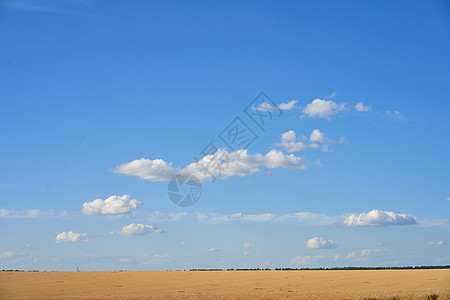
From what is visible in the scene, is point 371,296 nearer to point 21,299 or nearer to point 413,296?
point 413,296

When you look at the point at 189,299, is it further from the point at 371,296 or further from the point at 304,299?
the point at 371,296

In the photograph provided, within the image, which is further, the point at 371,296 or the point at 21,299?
the point at 21,299

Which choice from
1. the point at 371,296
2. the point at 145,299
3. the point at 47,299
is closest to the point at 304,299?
the point at 371,296

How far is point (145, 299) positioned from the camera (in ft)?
129

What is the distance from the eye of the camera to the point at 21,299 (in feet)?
137

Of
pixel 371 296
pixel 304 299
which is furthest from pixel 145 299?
pixel 371 296

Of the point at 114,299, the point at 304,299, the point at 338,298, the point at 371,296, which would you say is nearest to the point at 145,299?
the point at 114,299

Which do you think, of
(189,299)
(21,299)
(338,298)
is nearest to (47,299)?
(21,299)

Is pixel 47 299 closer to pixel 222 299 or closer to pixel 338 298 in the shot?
pixel 222 299

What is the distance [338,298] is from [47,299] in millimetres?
25512

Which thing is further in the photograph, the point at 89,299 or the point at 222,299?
the point at 89,299

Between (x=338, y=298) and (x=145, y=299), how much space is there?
52.6ft

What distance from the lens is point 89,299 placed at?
4047 cm

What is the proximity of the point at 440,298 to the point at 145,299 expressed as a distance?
2435cm
